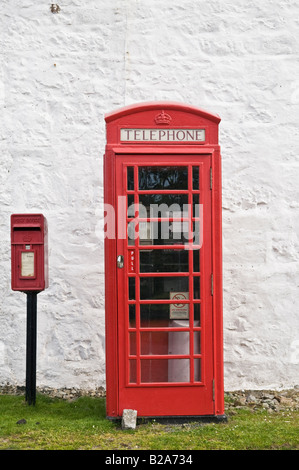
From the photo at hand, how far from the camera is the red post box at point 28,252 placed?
453 centimetres

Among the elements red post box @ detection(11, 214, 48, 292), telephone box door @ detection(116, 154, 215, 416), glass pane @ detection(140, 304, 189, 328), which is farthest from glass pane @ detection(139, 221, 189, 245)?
red post box @ detection(11, 214, 48, 292)

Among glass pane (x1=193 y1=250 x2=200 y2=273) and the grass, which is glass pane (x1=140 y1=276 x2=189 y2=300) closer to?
glass pane (x1=193 y1=250 x2=200 y2=273)

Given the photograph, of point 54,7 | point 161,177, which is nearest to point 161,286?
point 161,177

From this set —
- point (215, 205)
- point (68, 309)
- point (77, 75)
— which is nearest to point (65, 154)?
point (77, 75)

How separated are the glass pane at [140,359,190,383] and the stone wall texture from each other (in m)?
1.13

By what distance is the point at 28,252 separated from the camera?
14.9 feet

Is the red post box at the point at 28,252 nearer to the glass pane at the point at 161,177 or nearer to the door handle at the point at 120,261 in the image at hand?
the door handle at the point at 120,261

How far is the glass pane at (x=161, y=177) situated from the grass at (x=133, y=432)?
184cm

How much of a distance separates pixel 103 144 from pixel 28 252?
147cm

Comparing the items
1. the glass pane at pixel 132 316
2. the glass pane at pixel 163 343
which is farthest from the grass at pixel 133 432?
the glass pane at pixel 132 316

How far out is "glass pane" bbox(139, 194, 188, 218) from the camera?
13.9 feet

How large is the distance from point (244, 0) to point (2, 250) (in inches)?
137

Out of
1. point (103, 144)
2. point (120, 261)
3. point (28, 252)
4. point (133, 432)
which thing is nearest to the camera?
point (133, 432)

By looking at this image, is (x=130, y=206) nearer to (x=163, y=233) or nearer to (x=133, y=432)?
(x=163, y=233)
